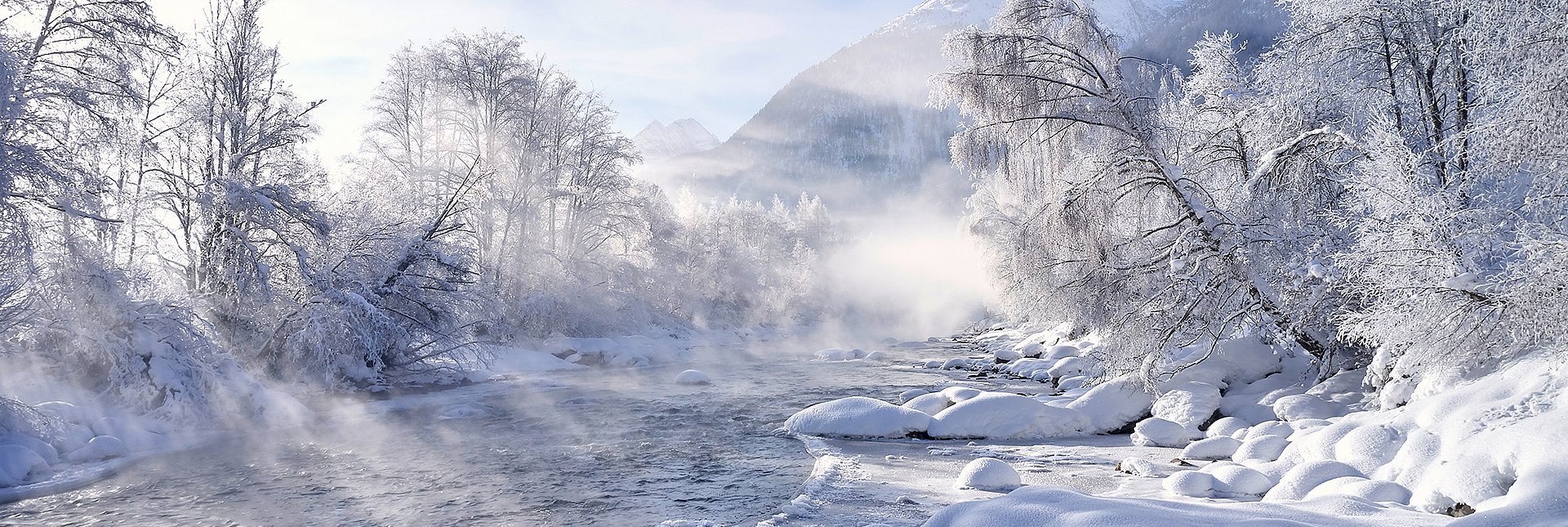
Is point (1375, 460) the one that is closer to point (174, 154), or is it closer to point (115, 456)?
point (115, 456)

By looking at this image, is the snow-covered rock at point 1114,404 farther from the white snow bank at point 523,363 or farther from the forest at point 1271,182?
the white snow bank at point 523,363

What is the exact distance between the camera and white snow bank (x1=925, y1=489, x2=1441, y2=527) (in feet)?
17.5

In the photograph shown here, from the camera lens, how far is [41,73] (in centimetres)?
1116

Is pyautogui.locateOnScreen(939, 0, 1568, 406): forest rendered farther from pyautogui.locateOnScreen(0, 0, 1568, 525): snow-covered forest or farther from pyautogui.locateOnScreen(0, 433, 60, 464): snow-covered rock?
pyautogui.locateOnScreen(0, 433, 60, 464): snow-covered rock

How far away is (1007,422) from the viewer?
1270cm

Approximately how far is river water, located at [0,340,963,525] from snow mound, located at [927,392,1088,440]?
101 inches

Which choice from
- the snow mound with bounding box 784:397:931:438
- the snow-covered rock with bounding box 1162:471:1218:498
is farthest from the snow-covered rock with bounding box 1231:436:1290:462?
the snow mound with bounding box 784:397:931:438

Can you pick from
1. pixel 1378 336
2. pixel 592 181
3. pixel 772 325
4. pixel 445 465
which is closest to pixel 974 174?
pixel 1378 336

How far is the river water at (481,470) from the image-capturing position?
8227mm

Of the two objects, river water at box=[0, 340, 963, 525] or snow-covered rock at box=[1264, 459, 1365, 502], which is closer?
snow-covered rock at box=[1264, 459, 1365, 502]

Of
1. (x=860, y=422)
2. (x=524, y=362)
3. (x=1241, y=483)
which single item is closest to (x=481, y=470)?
(x=860, y=422)

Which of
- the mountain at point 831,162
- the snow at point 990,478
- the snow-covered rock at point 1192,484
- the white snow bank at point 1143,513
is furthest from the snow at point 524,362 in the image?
the mountain at point 831,162

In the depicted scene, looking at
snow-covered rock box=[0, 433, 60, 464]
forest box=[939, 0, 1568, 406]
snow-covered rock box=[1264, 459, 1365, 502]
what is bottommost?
snow-covered rock box=[1264, 459, 1365, 502]

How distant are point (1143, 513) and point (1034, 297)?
36.6 ft
